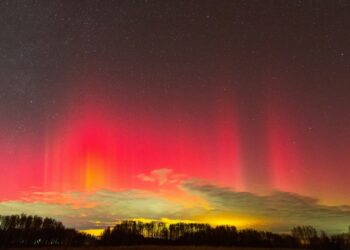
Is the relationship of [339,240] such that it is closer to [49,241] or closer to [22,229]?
[49,241]

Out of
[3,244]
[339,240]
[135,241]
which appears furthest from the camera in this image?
[135,241]

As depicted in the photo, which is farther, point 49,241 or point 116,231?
point 116,231

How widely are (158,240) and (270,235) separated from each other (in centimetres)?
7033

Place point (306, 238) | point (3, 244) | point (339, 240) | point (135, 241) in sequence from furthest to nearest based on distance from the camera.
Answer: point (306, 238) → point (135, 241) → point (339, 240) → point (3, 244)

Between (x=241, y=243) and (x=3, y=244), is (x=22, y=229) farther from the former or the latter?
(x=241, y=243)

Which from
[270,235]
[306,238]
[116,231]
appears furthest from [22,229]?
[306,238]

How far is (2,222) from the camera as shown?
163375 mm

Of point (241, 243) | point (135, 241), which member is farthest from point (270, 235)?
point (135, 241)

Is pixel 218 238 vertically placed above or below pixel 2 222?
below

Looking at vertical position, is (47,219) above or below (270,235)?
above

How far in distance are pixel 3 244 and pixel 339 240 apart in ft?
485

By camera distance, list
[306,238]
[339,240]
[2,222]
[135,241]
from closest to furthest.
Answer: [339,240] < [2,222] < [135,241] < [306,238]

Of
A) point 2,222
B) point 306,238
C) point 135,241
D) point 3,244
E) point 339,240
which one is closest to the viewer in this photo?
point 3,244

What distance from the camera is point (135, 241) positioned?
6885 inches
